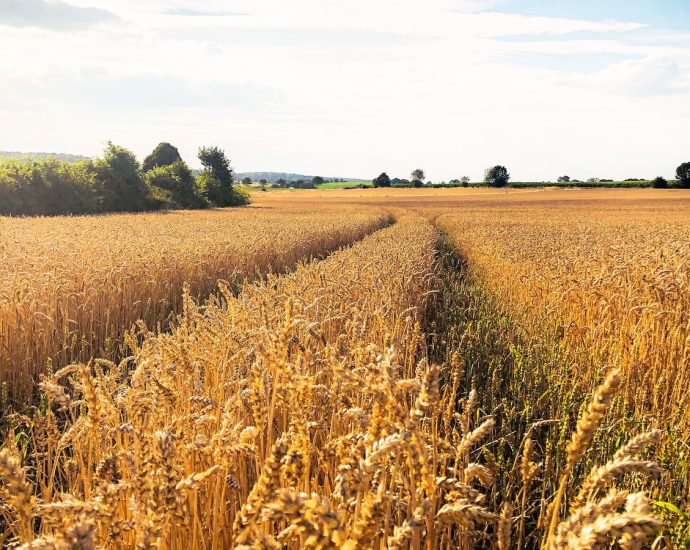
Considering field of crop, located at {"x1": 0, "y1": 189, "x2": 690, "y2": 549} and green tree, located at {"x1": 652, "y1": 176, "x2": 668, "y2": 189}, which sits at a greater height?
green tree, located at {"x1": 652, "y1": 176, "x2": 668, "y2": 189}

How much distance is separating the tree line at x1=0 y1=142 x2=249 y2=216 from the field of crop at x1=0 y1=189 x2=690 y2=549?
2254 centimetres

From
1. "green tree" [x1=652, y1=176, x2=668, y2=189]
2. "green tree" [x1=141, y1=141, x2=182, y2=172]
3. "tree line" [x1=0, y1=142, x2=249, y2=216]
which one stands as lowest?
"tree line" [x1=0, y1=142, x2=249, y2=216]

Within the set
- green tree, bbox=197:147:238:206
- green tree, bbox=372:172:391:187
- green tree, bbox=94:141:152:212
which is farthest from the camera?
green tree, bbox=372:172:391:187

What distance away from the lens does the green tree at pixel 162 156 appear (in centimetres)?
6297

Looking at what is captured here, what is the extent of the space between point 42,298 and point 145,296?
2.03 meters

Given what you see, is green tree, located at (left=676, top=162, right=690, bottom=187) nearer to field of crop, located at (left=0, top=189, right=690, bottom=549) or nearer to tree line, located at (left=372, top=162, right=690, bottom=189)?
tree line, located at (left=372, top=162, right=690, bottom=189)

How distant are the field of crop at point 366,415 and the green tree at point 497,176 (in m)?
103

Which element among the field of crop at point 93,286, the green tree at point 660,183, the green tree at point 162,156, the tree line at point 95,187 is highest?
the green tree at point 162,156

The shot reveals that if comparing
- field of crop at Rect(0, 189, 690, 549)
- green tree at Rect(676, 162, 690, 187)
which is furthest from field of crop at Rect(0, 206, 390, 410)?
green tree at Rect(676, 162, 690, 187)

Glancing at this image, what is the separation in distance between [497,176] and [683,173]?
3218 centimetres

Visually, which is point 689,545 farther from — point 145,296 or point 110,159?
point 110,159

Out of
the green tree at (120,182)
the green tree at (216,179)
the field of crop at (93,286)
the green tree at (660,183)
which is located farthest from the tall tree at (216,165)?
the green tree at (660,183)

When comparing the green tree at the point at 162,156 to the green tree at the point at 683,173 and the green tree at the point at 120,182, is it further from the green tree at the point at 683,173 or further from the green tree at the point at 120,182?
the green tree at the point at 683,173

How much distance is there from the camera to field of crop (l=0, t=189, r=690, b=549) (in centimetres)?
147
